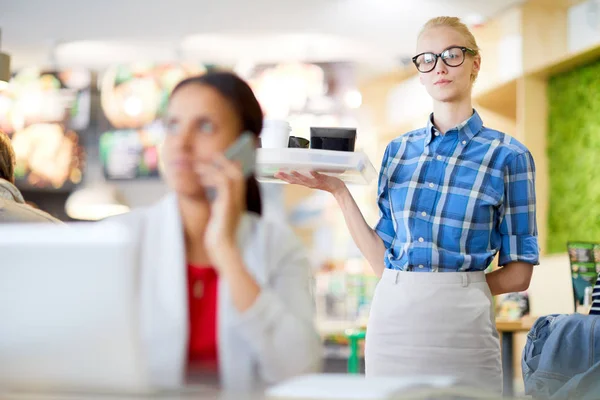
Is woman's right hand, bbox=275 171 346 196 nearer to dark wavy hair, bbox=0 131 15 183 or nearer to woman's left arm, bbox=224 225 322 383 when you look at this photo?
woman's left arm, bbox=224 225 322 383

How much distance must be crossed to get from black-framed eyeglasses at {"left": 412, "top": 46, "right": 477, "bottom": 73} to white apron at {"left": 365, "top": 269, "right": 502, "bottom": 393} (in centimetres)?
37

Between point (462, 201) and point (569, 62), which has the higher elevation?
point (569, 62)

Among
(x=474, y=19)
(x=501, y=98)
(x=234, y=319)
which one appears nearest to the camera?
(x=234, y=319)

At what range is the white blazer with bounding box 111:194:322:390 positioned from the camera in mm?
954

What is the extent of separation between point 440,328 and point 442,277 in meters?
0.09

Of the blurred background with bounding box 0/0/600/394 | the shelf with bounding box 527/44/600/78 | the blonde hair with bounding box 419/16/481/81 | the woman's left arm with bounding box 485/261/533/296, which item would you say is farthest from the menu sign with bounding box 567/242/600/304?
the shelf with bounding box 527/44/600/78

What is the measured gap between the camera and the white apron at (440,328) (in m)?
1.40

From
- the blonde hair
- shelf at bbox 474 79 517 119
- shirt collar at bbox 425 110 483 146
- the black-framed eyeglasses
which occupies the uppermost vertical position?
shelf at bbox 474 79 517 119

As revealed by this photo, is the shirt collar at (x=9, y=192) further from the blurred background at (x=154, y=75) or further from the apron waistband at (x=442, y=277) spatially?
the apron waistband at (x=442, y=277)

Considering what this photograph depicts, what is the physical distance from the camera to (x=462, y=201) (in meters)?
1.43

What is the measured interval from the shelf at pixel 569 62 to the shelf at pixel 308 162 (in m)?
3.13

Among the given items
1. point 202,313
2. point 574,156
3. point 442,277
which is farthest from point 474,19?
point 202,313

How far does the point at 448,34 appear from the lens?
1.37 m

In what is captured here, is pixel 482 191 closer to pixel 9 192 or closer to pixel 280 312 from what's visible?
pixel 280 312
